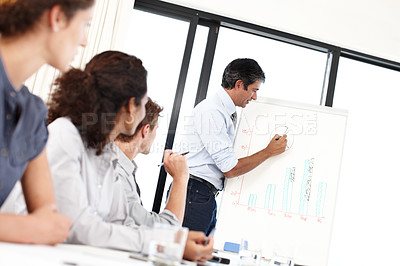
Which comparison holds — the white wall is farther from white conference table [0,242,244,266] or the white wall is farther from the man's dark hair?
white conference table [0,242,244,266]

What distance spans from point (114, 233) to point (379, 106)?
291cm

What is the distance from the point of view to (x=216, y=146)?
8.52 feet

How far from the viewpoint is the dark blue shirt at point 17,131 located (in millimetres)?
913

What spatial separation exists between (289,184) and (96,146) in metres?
1.75

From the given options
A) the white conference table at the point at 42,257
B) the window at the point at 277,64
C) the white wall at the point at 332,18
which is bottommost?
the white conference table at the point at 42,257

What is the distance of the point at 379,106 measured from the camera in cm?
349

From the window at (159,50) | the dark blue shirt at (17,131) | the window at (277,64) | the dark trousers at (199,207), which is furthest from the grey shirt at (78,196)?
the window at (277,64)

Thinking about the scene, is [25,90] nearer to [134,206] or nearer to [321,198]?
[134,206]

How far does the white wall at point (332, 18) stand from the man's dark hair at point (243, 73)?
0.53 m

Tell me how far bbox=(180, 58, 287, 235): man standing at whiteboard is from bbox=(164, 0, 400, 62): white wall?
581mm

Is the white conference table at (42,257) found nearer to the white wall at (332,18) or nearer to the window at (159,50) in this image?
the window at (159,50)

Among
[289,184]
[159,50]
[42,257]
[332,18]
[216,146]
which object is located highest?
[332,18]

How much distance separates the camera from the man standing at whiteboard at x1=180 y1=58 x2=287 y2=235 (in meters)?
2.57

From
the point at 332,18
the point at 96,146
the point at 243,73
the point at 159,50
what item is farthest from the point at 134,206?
the point at 332,18
